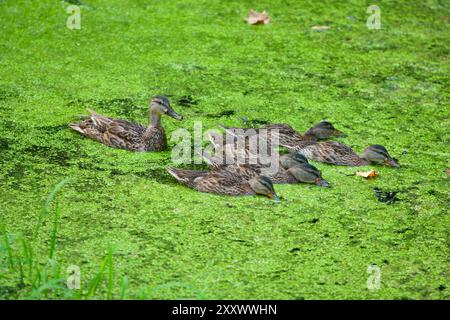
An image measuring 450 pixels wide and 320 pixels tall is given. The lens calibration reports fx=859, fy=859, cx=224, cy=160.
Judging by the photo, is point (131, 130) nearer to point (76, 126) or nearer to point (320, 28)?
point (76, 126)

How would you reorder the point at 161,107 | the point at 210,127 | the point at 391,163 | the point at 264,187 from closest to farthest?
the point at 264,187
the point at 391,163
the point at 161,107
the point at 210,127

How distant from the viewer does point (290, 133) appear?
19.1 ft

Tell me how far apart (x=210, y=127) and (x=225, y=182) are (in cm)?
100

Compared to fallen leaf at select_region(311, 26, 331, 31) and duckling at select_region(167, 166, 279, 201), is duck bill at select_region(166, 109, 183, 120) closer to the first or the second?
duckling at select_region(167, 166, 279, 201)

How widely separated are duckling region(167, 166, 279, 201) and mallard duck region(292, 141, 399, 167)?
641mm

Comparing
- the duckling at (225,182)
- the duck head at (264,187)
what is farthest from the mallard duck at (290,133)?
the duck head at (264,187)

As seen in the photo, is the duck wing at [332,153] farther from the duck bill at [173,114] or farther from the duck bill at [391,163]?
the duck bill at [173,114]

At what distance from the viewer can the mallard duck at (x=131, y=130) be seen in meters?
5.60

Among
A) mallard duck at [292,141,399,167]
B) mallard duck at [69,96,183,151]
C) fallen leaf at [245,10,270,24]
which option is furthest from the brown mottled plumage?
fallen leaf at [245,10,270,24]

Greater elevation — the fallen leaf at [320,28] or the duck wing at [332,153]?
the fallen leaf at [320,28]

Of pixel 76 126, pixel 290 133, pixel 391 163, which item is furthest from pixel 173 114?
pixel 391 163

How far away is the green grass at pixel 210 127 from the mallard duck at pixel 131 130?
86mm

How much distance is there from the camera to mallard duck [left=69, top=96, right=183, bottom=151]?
5598 millimetres
